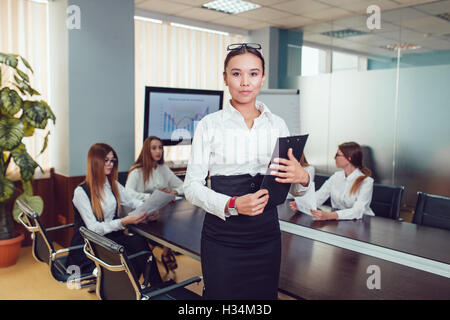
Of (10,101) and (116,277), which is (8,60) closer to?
(10,101)

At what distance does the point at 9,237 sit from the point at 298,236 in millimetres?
2899

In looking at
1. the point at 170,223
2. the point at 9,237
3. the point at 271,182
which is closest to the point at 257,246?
the point at 271,182

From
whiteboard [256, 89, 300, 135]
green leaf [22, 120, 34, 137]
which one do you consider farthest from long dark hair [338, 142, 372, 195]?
green leaf [22, 120, 34, 137]

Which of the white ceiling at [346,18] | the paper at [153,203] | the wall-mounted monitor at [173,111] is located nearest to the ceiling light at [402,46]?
the white ceiling at [346,18]

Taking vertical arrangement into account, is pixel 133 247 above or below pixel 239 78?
below

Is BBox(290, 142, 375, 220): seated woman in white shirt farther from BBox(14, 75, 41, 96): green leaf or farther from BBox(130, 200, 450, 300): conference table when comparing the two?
BBox(14, 75, 41, 96): green leaf

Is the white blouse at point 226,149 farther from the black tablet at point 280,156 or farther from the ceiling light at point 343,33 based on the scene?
the ceiling light at point 343,33

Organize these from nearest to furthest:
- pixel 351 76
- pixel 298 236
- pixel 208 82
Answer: pixel 298 236, pixel 351 76, pixel 208 82

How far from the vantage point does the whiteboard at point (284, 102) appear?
4621 mm

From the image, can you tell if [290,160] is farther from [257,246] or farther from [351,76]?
[351,76]

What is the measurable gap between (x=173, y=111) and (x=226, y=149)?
3.59m

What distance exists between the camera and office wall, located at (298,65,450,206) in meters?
4.82
